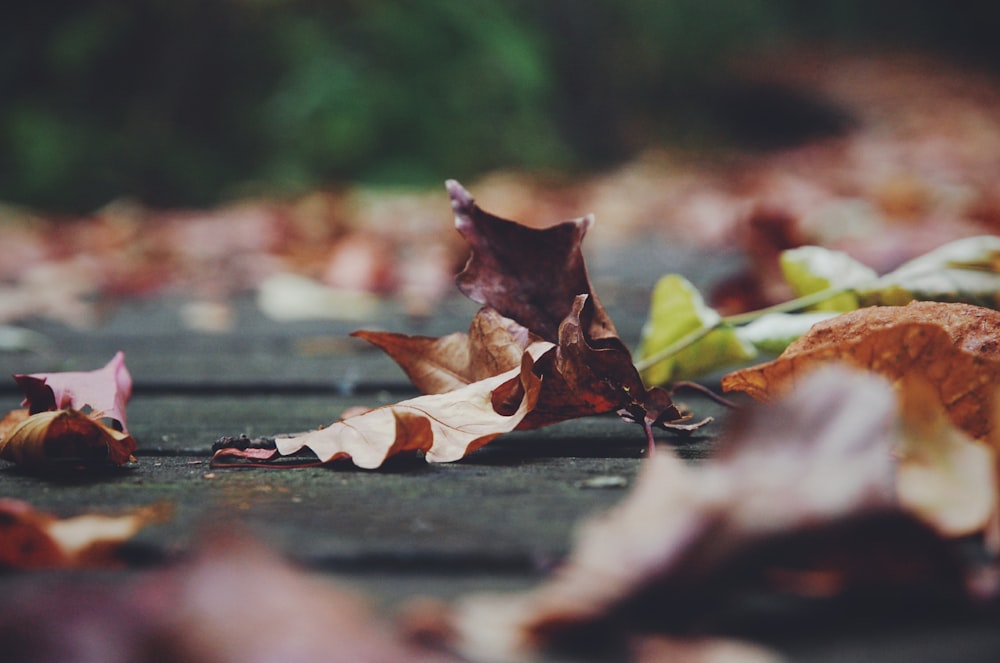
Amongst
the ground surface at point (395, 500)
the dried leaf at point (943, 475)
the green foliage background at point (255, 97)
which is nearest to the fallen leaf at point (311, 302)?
the ground surface at point (395, 500)

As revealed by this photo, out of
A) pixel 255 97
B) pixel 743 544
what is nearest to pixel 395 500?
pixel 743 544

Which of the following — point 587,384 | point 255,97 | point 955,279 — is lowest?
point 587,384

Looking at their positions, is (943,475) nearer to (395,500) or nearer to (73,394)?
(395,500)

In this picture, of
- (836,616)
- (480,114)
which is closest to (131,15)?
(480,114)

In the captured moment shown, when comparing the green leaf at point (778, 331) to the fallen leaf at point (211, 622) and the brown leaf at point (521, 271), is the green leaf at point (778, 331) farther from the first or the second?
the fallen leaf at point (211, 622)

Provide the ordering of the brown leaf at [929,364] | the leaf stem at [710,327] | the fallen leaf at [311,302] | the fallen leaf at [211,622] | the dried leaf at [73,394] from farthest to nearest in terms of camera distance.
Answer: the fallen leaf at [311,302], the leaf stem at [710,327], the dried leaf at [73,394], the brown leaf at [929,364], the fallen leaf at [211,622]

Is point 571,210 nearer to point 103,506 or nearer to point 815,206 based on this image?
point 815,206

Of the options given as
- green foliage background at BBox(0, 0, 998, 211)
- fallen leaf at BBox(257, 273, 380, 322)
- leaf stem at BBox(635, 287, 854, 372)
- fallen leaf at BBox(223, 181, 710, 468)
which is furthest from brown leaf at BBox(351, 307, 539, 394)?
green foliage background at BBox(0, 0, 998, 211)
